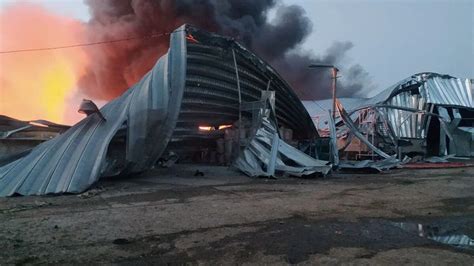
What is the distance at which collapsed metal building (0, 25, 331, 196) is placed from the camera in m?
10.2

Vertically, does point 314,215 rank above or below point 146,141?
below

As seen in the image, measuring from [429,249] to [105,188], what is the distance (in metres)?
7.83

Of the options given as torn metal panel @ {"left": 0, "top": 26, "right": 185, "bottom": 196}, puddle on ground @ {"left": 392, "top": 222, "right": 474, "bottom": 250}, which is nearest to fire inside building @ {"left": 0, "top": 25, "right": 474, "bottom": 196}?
torn metal panel @ {"left": 0, "top": 26, "right": 185, "bottom": 196}

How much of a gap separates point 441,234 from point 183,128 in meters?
13.4

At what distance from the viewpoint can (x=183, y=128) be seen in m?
17.3

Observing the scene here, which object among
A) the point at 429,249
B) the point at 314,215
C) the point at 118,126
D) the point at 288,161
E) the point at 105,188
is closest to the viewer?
the point at 429,249

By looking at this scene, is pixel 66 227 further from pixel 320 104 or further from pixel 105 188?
pixel 320 104

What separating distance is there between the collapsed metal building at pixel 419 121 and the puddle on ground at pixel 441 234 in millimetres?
16195

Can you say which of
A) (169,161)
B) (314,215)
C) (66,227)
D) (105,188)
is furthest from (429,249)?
(169,161)

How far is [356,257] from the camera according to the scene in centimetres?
387

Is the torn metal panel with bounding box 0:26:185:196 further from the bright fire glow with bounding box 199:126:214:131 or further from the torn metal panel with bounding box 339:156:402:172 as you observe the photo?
the torn metal panel with bounding box 339:156:402:172

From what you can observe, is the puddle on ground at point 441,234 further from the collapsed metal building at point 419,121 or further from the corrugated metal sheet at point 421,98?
the corrugated metal sheet at point 421,98

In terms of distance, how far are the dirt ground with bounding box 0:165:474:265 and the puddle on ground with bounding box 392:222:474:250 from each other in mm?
48

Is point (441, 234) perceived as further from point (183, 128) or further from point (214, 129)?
point (214, 129)
